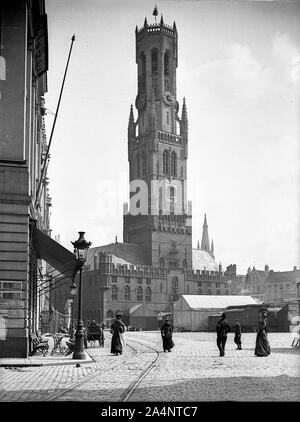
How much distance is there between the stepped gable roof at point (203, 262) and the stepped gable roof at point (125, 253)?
1326 centimetres

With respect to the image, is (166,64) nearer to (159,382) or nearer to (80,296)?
(80,296)

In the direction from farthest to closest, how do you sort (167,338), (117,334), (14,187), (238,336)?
(238,336) → (167,338) → (117,334) → (14,187)

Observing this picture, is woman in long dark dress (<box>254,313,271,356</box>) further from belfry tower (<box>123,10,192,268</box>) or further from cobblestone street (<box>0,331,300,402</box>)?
belfry tower (<box>123,10,192,268</box>)

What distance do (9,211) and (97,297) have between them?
238ft

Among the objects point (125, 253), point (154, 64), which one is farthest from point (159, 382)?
point (154, 64)

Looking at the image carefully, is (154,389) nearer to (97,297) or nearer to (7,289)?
(7,289)

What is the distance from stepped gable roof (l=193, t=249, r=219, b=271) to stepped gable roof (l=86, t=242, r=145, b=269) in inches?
522

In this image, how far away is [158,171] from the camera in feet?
329

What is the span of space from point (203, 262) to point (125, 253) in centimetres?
1894

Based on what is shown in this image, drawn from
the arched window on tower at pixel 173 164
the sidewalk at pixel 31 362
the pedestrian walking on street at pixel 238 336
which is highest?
the arched window on tower at pixel 173 164

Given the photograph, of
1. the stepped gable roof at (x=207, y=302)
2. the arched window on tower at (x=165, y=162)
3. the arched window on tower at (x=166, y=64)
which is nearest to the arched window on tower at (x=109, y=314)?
the stepped gable roof at (x=207, y=302)

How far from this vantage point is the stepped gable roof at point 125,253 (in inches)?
3806

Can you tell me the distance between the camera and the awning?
20.3m

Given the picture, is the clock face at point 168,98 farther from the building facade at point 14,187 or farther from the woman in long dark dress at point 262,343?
the building facade at point 14,187
